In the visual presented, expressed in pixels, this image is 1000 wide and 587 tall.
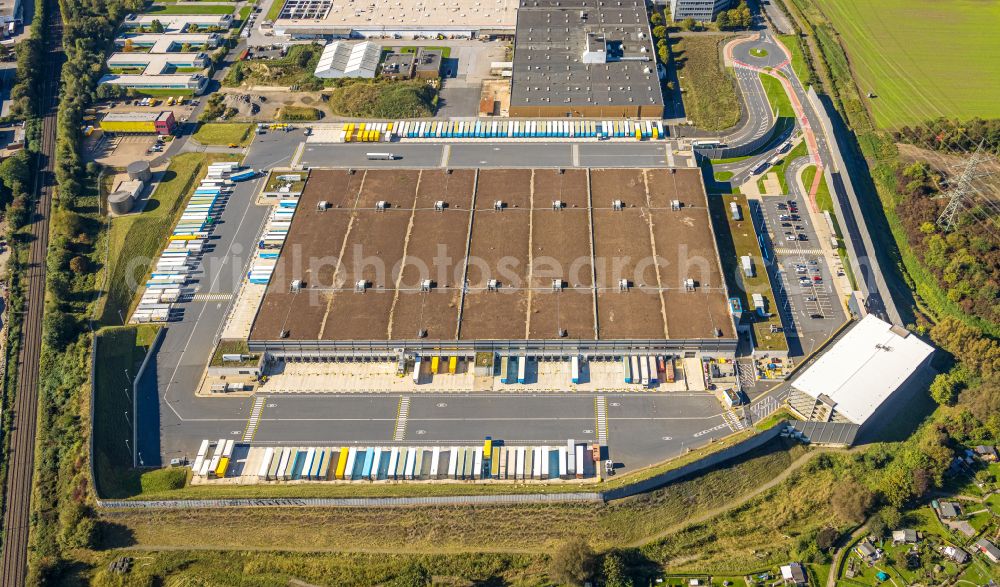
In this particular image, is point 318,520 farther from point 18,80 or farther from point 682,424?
point 18,80

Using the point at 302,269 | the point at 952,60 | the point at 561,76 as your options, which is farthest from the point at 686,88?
the point at 302,269

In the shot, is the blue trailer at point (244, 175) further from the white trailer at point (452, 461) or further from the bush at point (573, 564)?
the bush at point (573, 564)

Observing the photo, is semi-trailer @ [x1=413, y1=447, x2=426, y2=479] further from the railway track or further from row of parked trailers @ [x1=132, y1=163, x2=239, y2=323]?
the railway track

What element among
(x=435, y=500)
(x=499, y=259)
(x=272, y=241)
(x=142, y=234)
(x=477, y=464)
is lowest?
(x=435, y=500)

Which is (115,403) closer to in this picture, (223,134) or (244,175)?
(244,175)

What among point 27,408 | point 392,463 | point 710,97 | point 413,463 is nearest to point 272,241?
point 27,408

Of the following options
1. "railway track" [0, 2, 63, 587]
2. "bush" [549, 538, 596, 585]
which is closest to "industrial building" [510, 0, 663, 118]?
"railway track" [0, 2, 63, 587]

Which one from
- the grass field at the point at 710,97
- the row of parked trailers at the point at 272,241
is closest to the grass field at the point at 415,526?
the row of parked trailers at the point at 272,241
